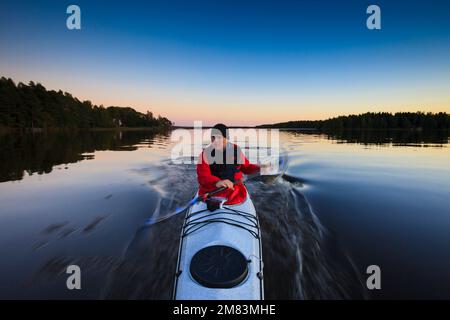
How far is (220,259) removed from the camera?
3482mm

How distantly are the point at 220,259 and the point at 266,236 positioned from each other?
257 centimetres

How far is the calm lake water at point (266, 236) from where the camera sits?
3887 mm

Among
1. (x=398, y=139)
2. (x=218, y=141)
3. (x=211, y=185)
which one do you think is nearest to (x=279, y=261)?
(x=211, y=185)

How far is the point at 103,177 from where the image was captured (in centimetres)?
1138

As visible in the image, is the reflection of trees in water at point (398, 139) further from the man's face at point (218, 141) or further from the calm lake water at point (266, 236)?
the man's face at point (218, 141)

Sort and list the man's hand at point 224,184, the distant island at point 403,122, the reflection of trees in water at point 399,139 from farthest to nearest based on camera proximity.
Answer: the distant island at point 403,122, the reflection of trees in water at point 399,139, the man's hand at point 224,184

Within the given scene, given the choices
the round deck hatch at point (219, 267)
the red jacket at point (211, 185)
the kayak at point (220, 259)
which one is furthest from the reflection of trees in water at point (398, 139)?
the round deck hatch at point (219, 267)

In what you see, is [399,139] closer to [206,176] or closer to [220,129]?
[220,129]

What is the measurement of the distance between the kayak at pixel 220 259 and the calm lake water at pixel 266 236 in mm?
677

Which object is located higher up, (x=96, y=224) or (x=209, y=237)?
(x=209, y=237)
